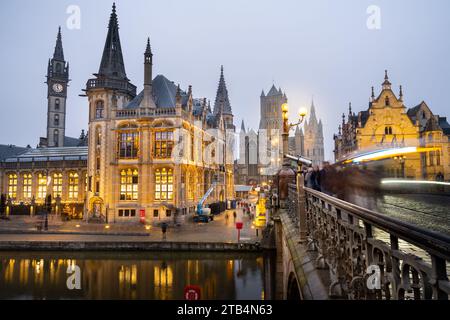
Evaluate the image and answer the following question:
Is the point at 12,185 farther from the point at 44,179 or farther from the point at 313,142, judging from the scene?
the point at 313,142

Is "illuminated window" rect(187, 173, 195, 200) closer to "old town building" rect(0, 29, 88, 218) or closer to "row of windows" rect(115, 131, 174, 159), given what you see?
"row of windows" rect(115, 131, 174, 159)

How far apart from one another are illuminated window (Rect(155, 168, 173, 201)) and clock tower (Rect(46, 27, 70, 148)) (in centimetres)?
5286

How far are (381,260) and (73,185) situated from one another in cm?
5479

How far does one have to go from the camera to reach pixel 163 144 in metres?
36.2

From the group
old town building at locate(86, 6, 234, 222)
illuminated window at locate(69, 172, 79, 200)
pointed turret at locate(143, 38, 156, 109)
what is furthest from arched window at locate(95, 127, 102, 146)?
illuminated window at locate(69, 172, 79, 200)

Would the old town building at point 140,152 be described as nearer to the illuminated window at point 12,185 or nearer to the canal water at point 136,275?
the canal water at point 136,275

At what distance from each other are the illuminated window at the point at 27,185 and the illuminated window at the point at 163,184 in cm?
2980

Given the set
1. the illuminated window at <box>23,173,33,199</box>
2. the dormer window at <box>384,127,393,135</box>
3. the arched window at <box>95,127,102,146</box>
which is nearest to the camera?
the arched window at <box>95,127,102,146</box>

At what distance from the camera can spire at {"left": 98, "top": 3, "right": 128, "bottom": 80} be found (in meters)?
40.8

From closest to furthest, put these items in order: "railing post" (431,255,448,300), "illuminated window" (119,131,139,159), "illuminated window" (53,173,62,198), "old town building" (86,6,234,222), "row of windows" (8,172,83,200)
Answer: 1. "railing post" (431,255,448,300)
2. "old town building" (86,6,234,222)
3. "illuminated window" (119,131,139,159)
4. "row of windows" (8,172,83,200)
5. "illuminated window" (53,173,62,198)

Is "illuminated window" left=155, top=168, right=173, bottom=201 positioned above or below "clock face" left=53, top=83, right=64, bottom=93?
below

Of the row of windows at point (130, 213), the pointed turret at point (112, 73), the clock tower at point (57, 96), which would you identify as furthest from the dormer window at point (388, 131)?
the clock tower at point (57, 96)

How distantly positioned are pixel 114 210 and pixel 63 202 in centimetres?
1971
